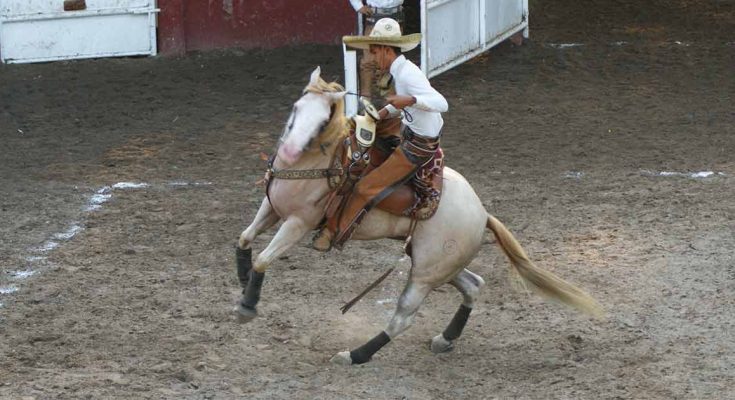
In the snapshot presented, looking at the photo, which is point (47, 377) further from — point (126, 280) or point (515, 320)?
point (515, 320)

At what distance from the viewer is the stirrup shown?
6.45m

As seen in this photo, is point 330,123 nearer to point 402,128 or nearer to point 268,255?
point 402,128


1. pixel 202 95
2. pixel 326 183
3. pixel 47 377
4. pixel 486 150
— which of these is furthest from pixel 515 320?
pixel 202 95

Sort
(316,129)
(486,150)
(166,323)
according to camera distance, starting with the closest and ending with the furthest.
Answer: (316,129), (166,323), (486,150)

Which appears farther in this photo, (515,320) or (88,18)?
(88,18)

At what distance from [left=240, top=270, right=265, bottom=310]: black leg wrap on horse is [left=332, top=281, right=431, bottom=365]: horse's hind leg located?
60cm

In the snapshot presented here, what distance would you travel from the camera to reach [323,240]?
6465mm

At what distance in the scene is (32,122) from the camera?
11.4 meters

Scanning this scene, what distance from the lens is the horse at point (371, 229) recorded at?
6.13 m

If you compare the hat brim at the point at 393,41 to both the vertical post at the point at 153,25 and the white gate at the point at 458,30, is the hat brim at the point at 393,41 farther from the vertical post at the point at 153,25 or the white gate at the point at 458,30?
the vertical post at the point at 153,25

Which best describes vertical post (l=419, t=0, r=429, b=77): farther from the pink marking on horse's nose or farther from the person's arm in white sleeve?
the pink marking on horse's nose

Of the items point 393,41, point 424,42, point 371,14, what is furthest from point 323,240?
point 424,42

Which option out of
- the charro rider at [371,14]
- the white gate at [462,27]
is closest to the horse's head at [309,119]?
the charro rider at [371,14]

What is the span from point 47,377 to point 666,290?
374 centimetres
